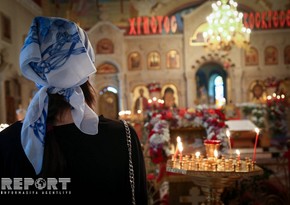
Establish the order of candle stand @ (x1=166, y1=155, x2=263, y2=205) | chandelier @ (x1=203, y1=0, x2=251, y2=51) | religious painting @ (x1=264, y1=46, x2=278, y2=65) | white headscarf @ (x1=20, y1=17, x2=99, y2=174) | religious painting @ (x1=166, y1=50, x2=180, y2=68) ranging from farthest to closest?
1. religious painting @ (x1=166, y1=50, x2=180, y2=68)
2. religious painting @ (x1=264, y1=46, x2=278, y2=65)
3. chandelier @ (x1=203, y1=0, x2=251, y2=51)
4. candle stand @ (x1=166, y1=155, x2=263, y2=205)
5. white headscarf @ (x1=20, y1=17, x2=99, y2=174)

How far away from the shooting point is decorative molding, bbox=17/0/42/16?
1207 cm

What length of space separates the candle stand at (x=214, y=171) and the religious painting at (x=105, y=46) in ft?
45.0

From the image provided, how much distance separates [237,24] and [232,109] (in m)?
2.76

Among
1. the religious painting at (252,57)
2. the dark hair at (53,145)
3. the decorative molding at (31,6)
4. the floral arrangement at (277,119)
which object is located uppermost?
the decorative molding at (31,6)

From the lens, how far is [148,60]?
53.9 feet

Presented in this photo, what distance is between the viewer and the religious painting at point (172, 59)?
16344mm

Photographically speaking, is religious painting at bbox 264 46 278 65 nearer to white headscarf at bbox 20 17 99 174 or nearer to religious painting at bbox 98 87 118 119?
religious painting at bbox 98 87 118 119

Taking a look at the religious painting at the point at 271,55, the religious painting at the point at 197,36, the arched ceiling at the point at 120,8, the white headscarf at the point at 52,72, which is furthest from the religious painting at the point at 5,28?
the religious painting at the point at 271,55

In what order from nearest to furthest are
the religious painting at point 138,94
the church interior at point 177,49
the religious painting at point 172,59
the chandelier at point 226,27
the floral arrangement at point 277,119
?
the floral arrangement at point 277,119, the chandelier at point 226,27, the church interior at point 177,49, the religious painting at point 138,94, the religious painting at point 172,59

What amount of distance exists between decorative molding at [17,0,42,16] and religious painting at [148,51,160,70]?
Answer: 5108 millimetres

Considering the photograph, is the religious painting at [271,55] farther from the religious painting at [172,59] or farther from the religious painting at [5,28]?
the religious painting at [5,28]

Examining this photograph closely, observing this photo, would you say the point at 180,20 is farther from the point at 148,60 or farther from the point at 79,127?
the point at 79,127

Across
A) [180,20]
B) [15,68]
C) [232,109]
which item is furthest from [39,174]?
[180,20]

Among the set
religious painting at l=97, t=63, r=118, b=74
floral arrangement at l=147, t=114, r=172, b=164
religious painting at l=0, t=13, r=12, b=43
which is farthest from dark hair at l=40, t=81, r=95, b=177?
religious painting at l=97, t=63, r=118, b=74
